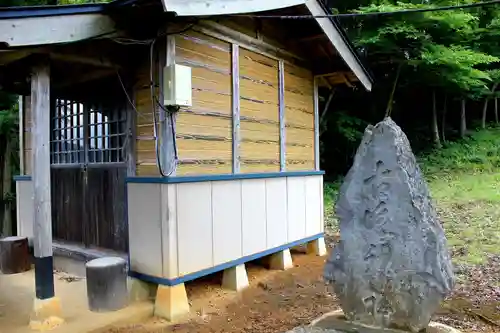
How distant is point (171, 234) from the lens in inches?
171

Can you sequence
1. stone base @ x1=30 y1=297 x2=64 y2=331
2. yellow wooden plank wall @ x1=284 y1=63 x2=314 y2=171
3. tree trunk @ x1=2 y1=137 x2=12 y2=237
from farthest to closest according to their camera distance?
tree trunk @ x1=2 y1=137 x2=12 y2=237 < yellow wooden plank wall @ x1=284 y1=63 x2=314 y2=171 < stone base @ x1=30 y1=297 x2=64 y2=331

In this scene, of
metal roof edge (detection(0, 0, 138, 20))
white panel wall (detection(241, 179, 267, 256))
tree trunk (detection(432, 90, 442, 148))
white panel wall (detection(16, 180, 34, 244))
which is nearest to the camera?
metal roof edge (detection(0, 0, 138, 20))

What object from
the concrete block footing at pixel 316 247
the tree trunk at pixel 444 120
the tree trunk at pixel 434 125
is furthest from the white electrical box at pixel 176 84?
the tree trunk at pixel 444 120

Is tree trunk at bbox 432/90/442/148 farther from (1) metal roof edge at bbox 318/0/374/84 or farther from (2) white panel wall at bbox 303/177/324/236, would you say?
(2) white panel wall at bbox 303/177/324/236

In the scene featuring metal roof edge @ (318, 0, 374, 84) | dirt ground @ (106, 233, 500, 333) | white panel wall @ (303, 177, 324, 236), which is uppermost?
metal roof edge @ (318, 0, 374, 84)

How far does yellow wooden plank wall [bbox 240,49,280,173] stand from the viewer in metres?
5.54

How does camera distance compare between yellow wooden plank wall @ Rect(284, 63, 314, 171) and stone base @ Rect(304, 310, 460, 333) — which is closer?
stone base @ Rect(304, 310, 460, 333)

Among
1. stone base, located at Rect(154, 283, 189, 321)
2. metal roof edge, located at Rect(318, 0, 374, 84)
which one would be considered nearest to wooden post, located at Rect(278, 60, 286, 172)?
metal roof edge, located at Rect(318, 0, 374, 84)

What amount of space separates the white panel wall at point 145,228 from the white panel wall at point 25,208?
253 centimetres

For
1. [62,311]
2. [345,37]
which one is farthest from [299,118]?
[62,311]

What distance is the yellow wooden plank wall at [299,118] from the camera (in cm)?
657

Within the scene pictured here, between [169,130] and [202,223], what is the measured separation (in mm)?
1143

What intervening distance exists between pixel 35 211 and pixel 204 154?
6.17ft

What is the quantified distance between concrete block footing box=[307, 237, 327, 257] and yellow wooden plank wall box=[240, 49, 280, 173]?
189 centimetres
